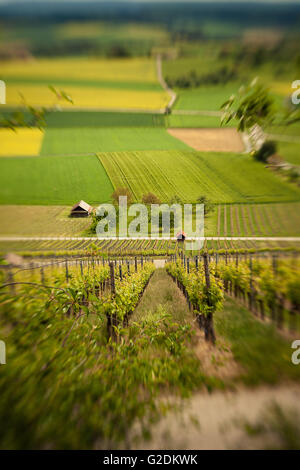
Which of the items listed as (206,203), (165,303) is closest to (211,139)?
(206,203)

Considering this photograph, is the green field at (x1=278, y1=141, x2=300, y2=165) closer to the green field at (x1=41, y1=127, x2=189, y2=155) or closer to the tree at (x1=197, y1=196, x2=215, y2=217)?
the tree at (x1=197, y1=196, x2=215, y2=217)

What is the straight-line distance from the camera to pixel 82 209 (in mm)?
1747

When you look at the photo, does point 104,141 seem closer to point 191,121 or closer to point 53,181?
point 53,181

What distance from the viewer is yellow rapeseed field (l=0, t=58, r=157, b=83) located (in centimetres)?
150

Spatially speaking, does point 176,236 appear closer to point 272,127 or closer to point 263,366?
point 272,127

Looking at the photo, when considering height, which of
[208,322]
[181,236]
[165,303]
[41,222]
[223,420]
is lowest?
[223,420]

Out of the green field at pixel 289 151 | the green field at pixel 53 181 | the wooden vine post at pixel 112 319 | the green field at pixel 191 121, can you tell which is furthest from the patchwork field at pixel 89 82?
the wooden vine post at pixel 112 319

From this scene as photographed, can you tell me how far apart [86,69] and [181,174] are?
101 cm

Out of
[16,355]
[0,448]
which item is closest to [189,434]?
[0,448]

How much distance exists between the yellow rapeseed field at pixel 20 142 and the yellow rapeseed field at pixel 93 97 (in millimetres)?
208

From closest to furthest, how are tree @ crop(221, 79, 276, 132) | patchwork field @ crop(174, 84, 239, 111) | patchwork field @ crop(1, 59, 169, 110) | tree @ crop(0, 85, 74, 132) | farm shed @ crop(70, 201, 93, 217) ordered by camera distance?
1. tree @ crop(0, 85, 74, 132)
2. tree @ crop(221, 79, 276, 132)
3. patchwork field @ crop(1, 59, 169, 110)
4. patchwork field @ crop(174, 84, 239, 111)
5. farm shed @ crop(70, 201, 93, 217)

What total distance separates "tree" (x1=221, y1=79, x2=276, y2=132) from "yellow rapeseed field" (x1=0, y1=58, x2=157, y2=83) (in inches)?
25.6

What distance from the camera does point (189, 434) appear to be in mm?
1454

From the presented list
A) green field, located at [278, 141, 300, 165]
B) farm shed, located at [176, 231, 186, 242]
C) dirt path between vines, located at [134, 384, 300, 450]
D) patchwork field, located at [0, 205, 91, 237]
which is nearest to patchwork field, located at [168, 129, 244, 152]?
green field, located at [278, 141, 300, 165]
